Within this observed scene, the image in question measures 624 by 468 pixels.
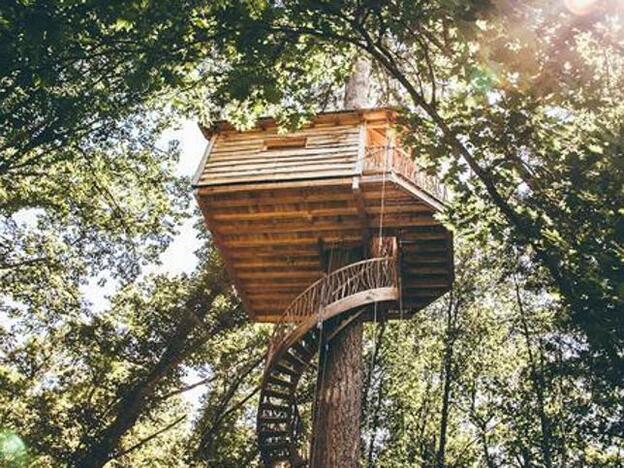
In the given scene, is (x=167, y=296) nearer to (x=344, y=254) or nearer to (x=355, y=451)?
(x=344, y=254)

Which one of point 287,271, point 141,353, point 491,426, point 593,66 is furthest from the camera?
point 491,426

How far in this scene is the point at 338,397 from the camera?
954cm

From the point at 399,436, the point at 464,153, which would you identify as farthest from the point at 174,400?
the point at 464,153

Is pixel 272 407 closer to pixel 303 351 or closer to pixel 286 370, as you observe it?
pixel 286 370

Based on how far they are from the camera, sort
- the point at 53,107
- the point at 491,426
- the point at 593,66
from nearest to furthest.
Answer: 1. the point at 593,66
2. the point at 53,107
3. the point at 491,426

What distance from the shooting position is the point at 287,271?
1266 cm

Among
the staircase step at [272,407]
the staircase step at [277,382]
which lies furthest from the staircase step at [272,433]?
the staircase step at [277,382]

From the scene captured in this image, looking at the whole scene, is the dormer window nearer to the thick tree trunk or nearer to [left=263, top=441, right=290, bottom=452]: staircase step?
the thick tree trunk

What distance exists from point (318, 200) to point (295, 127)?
14.5 ft

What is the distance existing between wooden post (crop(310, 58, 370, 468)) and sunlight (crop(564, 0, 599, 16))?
4775 mm

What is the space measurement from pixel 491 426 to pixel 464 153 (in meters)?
16.5

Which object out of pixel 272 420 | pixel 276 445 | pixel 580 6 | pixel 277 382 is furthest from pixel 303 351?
pixel 580 6

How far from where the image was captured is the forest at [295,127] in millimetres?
4430

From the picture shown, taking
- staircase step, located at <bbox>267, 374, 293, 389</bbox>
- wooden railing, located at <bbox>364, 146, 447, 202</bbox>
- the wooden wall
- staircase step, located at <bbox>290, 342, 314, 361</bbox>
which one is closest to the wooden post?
staircase step, located at <bbox>290, 342, 314, 361</bbox>
